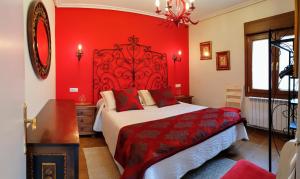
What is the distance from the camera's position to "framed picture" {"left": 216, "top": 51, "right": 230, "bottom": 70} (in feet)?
15.0

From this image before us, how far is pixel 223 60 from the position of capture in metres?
4.65

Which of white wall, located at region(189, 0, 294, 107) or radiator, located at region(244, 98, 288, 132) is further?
Result: white wall, located at region(189, 0, 294, 107)

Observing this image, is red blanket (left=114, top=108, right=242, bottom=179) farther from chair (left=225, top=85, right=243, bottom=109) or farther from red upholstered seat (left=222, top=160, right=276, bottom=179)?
chair (left=225, top=85, right=243, bottom=109)

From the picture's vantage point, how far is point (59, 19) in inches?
158

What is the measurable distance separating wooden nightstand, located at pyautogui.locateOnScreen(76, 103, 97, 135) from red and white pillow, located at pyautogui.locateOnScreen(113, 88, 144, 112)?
58 cm

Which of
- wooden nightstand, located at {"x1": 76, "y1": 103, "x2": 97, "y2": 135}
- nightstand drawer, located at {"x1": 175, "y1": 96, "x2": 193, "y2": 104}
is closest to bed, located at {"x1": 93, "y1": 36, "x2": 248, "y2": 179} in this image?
wooden nightstand, located at {"x1": 76, "y1": 103, "x2": 97, "y2": 135}

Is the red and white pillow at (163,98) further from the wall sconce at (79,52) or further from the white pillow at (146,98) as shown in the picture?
the wall sconce at (79,52)

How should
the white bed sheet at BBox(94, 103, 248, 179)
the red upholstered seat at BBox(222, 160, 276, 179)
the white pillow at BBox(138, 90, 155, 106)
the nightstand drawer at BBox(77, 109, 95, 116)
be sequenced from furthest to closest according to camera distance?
the white pillow at BBox(138, 90, 155, 106)
the nightstand drawer at BBox(77, 109, 95, 116)
the white bed sheet at BBox(94, 103, 248, 179)
the red upholstered seat at BBox(222, 160, 276, 179)

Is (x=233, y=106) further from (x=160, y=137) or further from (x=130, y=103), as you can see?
(x=160, y=137)

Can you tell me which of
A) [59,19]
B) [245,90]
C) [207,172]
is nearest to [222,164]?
[207,172]

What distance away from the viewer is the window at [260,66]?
3.77 meters

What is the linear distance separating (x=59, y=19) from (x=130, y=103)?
2174mm

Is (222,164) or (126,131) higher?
(126,131)

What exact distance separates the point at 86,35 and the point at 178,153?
314 centimetres
